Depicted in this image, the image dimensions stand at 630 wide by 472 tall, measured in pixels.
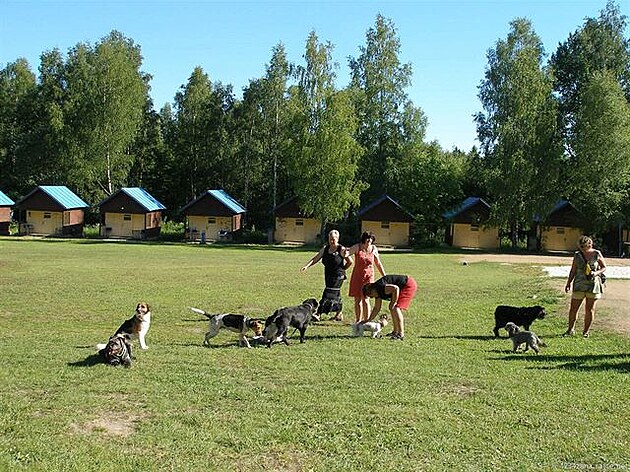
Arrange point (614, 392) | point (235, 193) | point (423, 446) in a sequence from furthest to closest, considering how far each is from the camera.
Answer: point (235, 193) < point (614, 392) < point (423, 446)

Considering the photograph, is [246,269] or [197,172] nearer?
[246,269]

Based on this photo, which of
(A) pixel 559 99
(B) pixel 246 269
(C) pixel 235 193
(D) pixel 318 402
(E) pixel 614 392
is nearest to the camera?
(D) pixel 318 402

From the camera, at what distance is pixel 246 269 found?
26.0 m

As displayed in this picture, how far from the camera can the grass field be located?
5707 millimetres

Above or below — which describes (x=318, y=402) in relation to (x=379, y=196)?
below

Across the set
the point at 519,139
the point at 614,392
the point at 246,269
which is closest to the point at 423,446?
the point at 614,392

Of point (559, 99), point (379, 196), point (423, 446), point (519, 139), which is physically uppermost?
point (559, 99)

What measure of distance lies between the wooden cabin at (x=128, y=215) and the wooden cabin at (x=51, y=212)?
2529 millimetres

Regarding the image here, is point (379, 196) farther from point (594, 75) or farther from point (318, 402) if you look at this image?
point (318, 402)

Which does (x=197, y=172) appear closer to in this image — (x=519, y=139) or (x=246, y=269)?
(x=519, y=139)

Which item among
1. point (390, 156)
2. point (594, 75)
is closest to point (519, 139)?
point (594, 75)

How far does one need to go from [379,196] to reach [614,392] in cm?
4224

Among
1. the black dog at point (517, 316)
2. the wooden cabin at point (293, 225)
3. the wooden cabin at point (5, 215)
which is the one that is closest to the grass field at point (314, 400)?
the black dog at point (517, 316)

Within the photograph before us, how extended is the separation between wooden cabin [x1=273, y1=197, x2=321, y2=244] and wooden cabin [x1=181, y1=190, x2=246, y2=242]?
324cm
